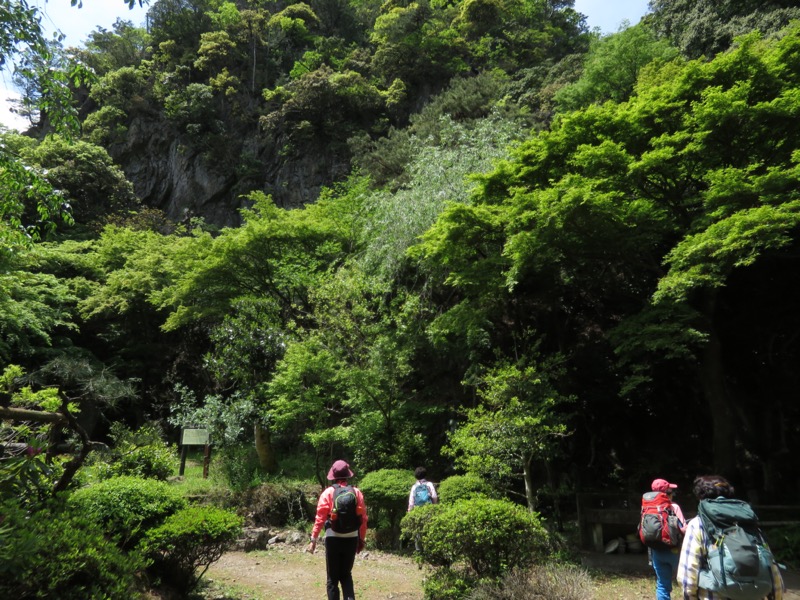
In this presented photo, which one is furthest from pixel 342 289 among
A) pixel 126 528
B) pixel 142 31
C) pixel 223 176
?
pixel 142 31

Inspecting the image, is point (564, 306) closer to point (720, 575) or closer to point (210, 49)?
point (720, 575)

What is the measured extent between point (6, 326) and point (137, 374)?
6469 millimetres

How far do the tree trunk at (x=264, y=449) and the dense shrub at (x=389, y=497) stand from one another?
5947 mm

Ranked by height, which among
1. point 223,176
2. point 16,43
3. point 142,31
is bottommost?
point 16,43

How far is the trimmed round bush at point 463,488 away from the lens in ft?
28.6

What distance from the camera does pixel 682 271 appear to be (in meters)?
8.38

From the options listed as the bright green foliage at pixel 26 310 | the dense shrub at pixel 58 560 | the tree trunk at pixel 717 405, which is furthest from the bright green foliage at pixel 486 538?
the bright green foliage at pixel 26 310

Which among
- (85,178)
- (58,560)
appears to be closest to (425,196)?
(58,560)

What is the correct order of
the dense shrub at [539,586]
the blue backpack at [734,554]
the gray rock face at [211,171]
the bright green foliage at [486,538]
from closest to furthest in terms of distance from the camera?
the blue backpack at [734,554], the dense shrub at [539,586], the bright green foliage at [486,538], the gray rock face at [211,171]

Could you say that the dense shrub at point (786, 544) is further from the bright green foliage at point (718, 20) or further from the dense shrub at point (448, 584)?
the bright green foliage at point (718, 20)

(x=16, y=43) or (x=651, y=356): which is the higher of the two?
(x=16, y=43)

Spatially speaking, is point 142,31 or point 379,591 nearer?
point 379,591

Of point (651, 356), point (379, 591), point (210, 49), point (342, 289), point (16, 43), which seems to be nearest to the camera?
point (16, 43)

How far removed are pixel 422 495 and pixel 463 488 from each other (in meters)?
1.32
